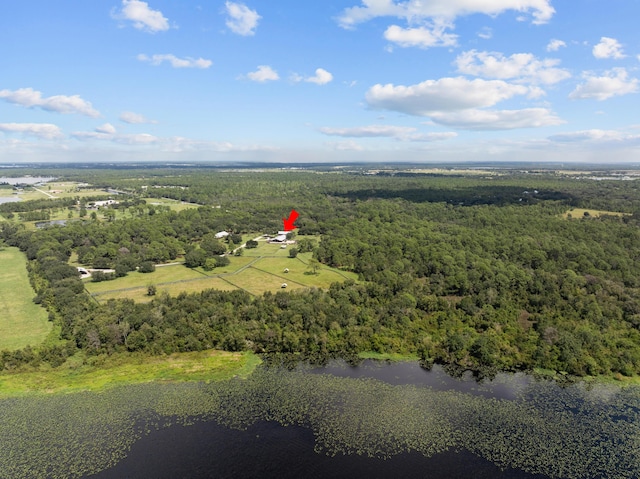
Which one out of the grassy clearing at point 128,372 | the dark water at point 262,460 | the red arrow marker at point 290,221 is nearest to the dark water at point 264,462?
the dark water at point 262,460

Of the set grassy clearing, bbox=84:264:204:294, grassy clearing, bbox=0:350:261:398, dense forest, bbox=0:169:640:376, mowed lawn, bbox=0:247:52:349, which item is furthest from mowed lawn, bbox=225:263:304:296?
mowed lawn, bbox=0:247:52:349

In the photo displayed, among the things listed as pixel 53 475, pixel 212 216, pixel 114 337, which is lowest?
pixel 53 475

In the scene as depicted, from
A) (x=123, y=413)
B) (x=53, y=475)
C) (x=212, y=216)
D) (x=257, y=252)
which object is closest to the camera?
(x=53, y=475)

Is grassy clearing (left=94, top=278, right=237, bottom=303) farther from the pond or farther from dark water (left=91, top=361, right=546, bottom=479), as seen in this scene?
dark water (left=91, top=361, right=546, bottom=479)

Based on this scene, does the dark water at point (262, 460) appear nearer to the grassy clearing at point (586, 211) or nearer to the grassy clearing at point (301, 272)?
the grassy clearing at point (301, 272)

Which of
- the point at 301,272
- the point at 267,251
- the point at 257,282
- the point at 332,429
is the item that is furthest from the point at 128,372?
the point at 267,251

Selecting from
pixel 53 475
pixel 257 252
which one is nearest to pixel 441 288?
pixel 257 252

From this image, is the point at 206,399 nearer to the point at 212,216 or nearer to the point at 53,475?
the point at 53,475
